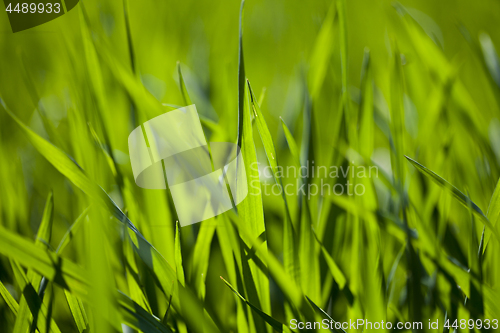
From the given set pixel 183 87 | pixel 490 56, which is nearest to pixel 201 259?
pixel 183 87

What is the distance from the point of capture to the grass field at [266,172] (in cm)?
20

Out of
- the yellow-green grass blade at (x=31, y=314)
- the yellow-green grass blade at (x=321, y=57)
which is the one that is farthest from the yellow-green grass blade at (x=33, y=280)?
the yellow-green grass blade at (x=321, y=57)

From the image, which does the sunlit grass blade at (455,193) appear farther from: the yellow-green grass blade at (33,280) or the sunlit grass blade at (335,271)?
the yellow-green grass blade at (33,280)

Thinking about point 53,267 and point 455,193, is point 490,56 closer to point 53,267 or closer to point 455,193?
point 455,193

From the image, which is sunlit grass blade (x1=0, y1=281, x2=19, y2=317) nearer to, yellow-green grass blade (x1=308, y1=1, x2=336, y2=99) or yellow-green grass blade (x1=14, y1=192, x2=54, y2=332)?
yellow-green grass blade (x1=14, y1=192, x2=54, y2=332)

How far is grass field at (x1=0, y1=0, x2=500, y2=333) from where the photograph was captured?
199 mm

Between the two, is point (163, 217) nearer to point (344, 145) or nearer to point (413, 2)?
point (344, 145)

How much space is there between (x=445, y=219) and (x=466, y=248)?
0.09 feet

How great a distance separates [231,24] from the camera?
35cm

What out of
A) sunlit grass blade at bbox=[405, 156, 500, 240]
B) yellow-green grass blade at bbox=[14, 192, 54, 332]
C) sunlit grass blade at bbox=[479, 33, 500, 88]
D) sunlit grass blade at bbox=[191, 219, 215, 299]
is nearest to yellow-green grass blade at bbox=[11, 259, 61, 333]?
yellow-green grass blade at bbox=[14, 192, 54, 332]

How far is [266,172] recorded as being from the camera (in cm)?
26

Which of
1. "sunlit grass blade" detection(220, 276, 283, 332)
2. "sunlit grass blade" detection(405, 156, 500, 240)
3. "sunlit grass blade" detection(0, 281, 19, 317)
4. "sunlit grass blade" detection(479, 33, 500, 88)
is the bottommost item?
"sunlit grass blade" detection(220, 276, 283, 332)

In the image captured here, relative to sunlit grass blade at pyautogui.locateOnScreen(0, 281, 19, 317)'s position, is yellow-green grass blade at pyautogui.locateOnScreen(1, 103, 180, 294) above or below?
above

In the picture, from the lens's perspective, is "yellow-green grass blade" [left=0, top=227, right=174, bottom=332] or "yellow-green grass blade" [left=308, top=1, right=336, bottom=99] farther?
"yellow-green grass blade" [left=308, top=1, right=336, bottom=99]
